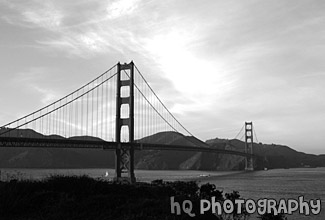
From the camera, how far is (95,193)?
16.4 meters

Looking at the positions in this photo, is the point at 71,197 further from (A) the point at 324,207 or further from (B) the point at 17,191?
(A) the point at 324,207

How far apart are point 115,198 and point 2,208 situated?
408cm

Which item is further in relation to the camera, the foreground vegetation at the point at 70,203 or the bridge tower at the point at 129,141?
the bridge tower at the point at 129,141

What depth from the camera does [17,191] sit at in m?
15.0

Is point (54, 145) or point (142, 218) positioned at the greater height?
point (54, 145)

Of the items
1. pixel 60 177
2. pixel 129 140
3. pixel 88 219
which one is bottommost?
pixel 88 219

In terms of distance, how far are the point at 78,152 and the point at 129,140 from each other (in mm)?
120064

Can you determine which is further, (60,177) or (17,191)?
(60,177)

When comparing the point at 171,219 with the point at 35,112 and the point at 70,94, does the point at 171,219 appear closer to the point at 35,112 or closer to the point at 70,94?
the point at 35,112

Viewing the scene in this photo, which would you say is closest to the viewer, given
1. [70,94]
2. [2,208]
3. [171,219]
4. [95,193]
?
[171,219]

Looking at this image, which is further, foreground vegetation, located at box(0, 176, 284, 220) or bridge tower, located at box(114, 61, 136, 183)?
bridge tower, located at box(114, 61, 136, 183)

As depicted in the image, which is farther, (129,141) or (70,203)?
(129,141)

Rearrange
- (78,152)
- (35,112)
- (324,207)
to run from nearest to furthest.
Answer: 1. (324,207)
2. (35,112)
3. (78,152)

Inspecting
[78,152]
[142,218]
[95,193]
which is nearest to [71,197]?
[95,193]
